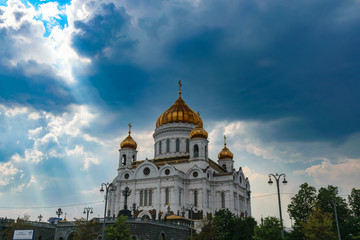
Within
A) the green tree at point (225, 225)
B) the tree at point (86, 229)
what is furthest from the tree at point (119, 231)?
the green tree at point (225, 225)

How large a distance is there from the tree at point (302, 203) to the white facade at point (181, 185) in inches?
454

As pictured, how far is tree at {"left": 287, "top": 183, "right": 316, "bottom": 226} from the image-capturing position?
48.3 meters

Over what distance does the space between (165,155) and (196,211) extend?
45.0 ft

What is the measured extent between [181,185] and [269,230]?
26.8 m

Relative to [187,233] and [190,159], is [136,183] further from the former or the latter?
[187,233]

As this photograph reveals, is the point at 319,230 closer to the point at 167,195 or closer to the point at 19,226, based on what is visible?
the point at 167,195

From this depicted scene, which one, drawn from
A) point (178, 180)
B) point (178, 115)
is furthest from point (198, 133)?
point (178, 180)

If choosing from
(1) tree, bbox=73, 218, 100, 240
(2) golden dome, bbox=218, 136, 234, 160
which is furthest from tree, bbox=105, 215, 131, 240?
(2) golden dome, bbox=218, 136, 234, 160

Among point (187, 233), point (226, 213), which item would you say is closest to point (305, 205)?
point (226, 213)

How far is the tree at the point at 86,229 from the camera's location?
127 feet

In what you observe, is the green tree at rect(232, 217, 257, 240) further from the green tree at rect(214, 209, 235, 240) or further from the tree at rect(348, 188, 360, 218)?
the tree at rect(348, 188, 360, 218)

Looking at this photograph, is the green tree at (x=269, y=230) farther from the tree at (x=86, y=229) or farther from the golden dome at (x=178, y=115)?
the golden dome at (x=178, y=115)

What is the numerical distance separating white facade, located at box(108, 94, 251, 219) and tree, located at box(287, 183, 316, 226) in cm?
1153

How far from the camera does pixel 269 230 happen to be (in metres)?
33.2
